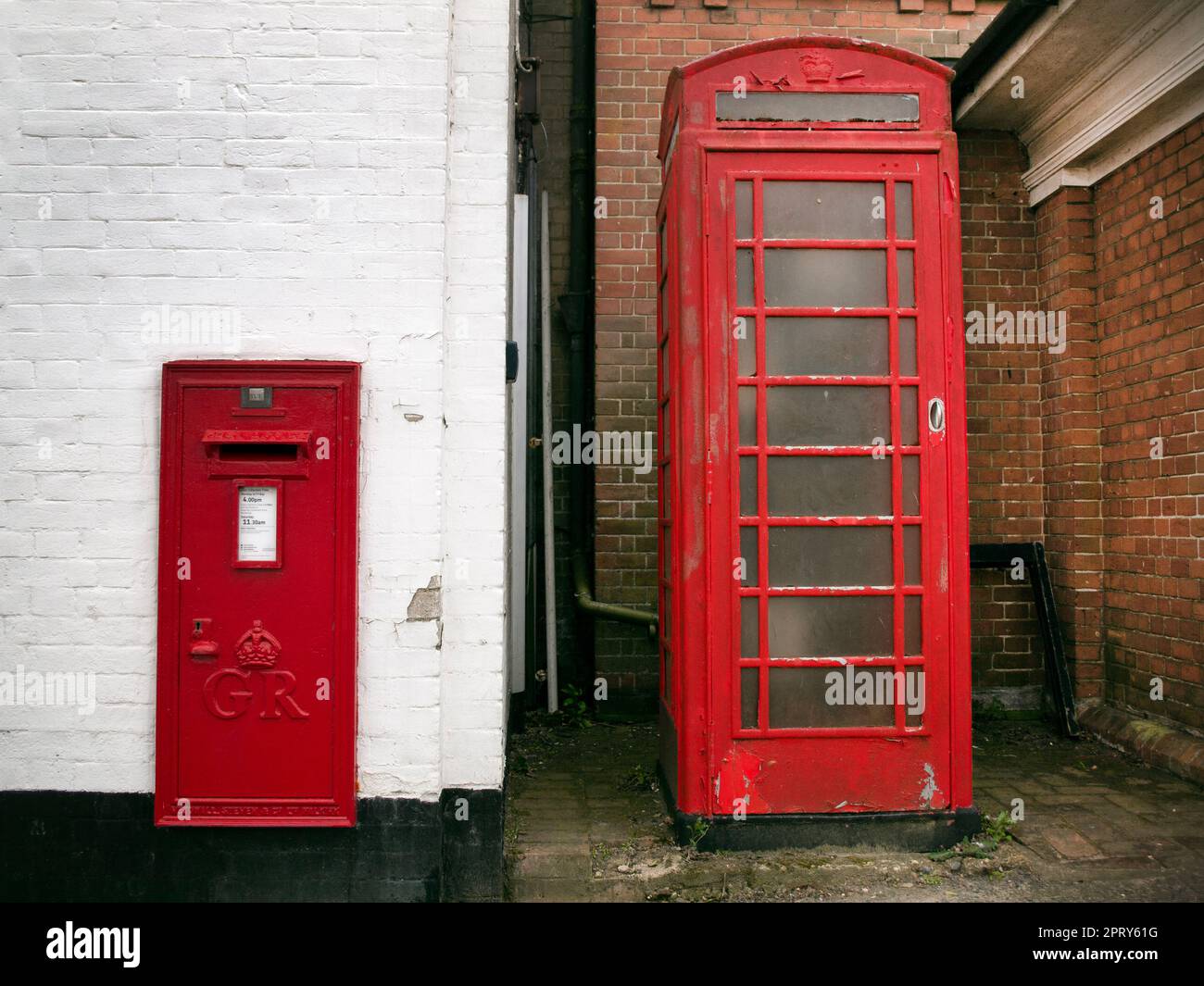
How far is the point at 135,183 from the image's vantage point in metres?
3.68

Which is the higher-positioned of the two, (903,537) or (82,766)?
(903,537)

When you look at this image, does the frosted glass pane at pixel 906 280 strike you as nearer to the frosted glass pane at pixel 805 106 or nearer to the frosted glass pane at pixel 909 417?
the frosted glass pane at pixel 909 417

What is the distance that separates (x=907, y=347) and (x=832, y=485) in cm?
73

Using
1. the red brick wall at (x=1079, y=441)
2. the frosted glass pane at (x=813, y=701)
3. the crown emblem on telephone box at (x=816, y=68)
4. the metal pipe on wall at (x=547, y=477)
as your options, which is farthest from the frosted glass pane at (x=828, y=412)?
the red brick wall at (x=1079, y=441)

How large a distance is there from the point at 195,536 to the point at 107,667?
0.68 meters

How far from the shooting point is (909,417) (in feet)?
12.9

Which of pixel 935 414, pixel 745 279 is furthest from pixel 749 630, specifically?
pixel 745 279

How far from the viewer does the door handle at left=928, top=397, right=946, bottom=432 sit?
390cm

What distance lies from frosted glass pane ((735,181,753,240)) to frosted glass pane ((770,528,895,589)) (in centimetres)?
139

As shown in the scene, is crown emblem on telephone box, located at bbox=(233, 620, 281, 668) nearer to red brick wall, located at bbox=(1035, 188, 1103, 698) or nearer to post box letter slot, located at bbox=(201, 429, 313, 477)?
post box letter slot, located at bbox=(201, 429, 313, 477)

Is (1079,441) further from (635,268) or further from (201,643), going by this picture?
(201,643)

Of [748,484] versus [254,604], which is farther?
[748,484]

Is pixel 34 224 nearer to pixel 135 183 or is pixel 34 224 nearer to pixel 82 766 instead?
pixel 135 183
